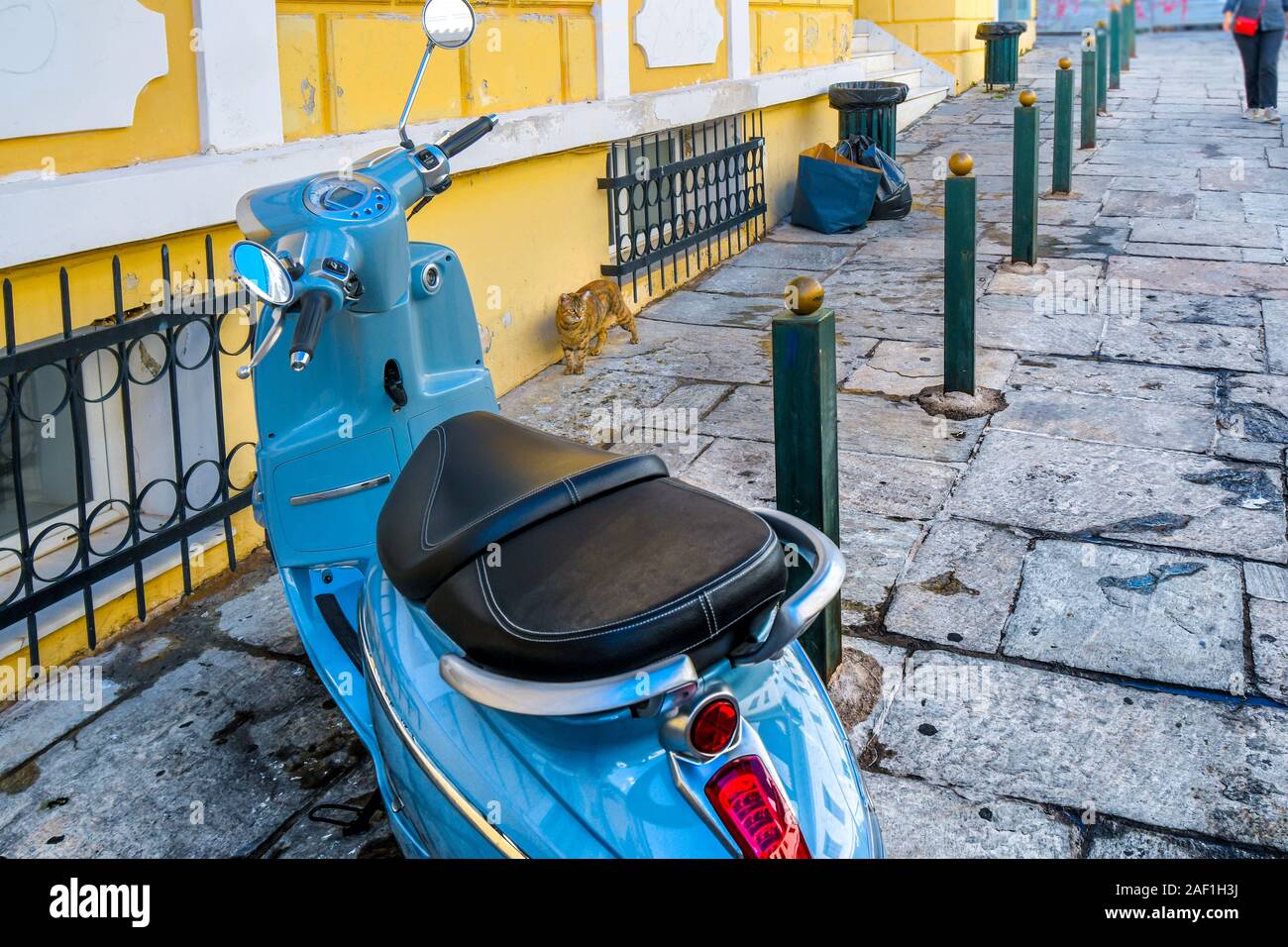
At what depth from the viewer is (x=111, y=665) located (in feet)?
11.4

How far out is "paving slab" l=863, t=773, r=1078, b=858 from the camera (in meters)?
2.60

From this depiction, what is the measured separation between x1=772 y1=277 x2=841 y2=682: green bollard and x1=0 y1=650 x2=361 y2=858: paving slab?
1204 mm

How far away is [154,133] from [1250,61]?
41.6ft

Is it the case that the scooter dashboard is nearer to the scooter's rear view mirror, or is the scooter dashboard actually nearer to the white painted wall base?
the scooter's rear view mirror

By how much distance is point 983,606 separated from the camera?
362cm

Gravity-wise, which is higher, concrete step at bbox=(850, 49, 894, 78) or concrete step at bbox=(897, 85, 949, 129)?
concrete step at bbox=(850, 49, 894, 78)

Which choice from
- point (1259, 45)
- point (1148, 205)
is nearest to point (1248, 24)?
point (1259, 45)

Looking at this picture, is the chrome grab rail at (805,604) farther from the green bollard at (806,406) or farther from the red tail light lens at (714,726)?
the green bollard at (806,406)

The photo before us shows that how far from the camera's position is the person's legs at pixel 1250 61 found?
1298 centimetres

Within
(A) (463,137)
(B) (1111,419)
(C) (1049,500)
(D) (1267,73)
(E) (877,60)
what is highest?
(E) (877,60)

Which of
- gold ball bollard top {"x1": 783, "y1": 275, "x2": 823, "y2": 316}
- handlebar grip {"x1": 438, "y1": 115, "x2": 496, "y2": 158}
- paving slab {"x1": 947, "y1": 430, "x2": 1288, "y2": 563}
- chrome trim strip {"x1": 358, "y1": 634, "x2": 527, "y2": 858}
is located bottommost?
paving slab {"x1": 947, "y1": 430, "x2": 1288, "y2": 563}

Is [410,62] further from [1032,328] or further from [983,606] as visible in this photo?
[1032,328]

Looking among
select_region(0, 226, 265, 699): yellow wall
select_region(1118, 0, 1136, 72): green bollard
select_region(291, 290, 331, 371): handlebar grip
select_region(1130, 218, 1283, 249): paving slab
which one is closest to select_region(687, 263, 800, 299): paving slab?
select_region(1130, 218, 1283, 249): paving slab

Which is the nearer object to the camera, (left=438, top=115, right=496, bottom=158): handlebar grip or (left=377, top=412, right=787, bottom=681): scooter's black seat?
(left=377, top=412, right=787, bottom=681): scooter's black seat
